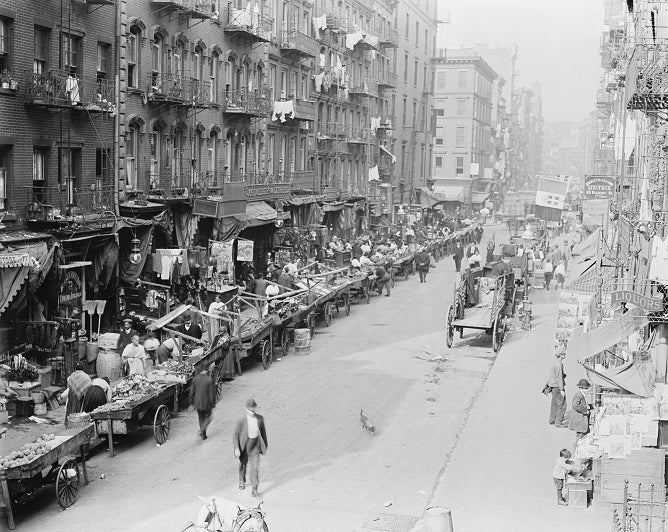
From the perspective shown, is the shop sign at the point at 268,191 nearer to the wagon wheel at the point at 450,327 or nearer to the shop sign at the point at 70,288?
the wagon wheel at the point at 450,327

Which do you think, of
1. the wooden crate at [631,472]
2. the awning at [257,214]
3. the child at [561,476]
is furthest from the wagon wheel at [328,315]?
the wooden crate at [631,472]

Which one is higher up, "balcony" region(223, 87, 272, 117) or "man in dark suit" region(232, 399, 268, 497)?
"balcony" region(223, 87, 272, 117)

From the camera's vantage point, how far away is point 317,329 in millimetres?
31297

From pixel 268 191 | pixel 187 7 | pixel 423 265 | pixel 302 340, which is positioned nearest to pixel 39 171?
pixel 302 340

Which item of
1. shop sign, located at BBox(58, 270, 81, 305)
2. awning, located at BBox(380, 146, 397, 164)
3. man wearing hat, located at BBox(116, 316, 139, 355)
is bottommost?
man wearing hat, located at BBox(116, 316, 139, 355)

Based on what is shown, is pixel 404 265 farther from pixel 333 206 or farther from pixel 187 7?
pixel 187 7

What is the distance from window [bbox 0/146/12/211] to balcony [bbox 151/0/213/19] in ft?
29.2

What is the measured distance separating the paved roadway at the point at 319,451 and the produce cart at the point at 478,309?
0.76 metres

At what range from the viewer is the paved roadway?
14305 millimetres

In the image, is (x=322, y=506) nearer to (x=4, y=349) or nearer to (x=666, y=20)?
(x=4, y=349)

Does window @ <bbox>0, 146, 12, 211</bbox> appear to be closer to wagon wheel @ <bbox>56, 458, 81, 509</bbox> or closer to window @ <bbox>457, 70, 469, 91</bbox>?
wagon wheel @ <bbox>56, 458, 81, 509</bbox>

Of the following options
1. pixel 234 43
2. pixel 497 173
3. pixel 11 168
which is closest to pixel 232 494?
pixel 11 168

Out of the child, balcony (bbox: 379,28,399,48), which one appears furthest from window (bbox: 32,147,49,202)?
balcony (bbox: 379,28,399,48)

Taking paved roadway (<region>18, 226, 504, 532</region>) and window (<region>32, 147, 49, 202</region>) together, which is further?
window (<region>32, 147, 49, 202</region>)
